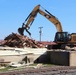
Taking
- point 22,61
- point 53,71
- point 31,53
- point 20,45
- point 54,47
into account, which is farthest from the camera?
point 54,47

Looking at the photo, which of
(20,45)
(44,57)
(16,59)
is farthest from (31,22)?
(16,59)

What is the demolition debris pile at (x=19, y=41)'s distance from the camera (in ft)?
97.0

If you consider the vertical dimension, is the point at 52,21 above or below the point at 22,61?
above

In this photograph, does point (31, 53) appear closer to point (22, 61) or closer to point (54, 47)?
point (22, 61)

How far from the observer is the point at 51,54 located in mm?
25328

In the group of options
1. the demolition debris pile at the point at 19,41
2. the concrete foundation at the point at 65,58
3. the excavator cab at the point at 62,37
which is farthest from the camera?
the excavator cab at the point at 62,37

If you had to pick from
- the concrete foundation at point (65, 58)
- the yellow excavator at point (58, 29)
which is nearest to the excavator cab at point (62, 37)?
the yellow excavator at point (58, 29)

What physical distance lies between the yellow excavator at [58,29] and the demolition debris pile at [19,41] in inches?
70.8

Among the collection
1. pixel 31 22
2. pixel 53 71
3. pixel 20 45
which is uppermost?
pixel 31 22

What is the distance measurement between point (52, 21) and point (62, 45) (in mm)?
4055

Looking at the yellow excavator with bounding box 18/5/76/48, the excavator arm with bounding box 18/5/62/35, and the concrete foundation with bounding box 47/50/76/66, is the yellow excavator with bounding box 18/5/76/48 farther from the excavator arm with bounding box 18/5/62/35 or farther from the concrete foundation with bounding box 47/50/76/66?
the concrete foundation with bounding box 47/50/76/66

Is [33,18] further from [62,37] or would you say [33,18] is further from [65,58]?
[65,58]

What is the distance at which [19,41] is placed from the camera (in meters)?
29.8

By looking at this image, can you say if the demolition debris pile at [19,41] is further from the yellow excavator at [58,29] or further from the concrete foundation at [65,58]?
the concrete foundation at [65,58]
